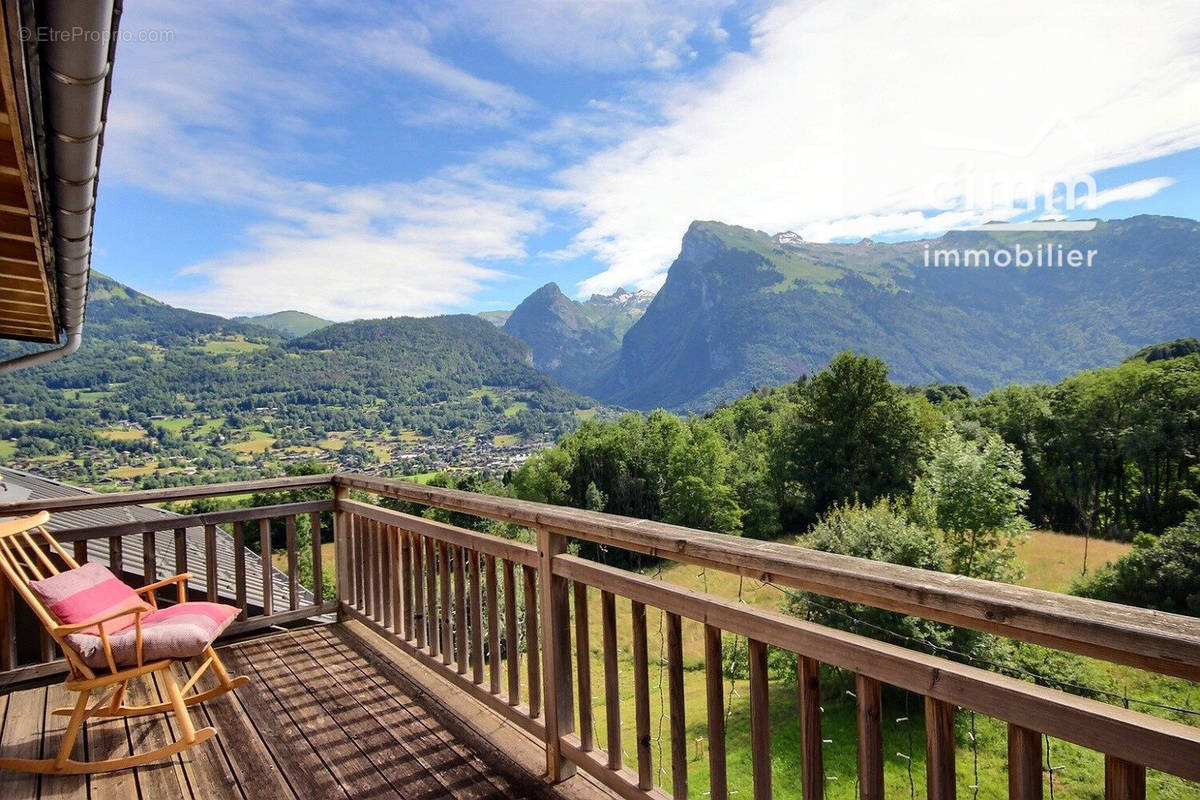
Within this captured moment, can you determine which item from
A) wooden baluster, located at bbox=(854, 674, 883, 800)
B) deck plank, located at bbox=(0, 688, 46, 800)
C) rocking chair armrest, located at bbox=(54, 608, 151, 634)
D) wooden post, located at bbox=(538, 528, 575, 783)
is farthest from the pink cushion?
wooden baluster, located at bbox=(854, 674, 883, 800)

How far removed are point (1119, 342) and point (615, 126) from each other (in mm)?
116845

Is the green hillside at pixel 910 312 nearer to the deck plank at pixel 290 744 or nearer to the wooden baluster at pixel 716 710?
the wooden baluster at pixel 716 710

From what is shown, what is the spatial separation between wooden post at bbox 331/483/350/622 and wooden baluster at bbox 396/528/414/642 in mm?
813

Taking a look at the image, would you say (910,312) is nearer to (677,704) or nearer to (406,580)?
(406,580)

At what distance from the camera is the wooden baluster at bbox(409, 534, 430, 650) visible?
3111 millimetres

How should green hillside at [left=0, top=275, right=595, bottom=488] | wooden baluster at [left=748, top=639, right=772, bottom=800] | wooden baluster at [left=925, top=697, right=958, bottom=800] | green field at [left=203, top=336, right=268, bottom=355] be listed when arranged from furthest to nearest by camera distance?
green field at [left=203, top=336, right=268, bottom=355], green hillside at [left=0, top=275, right=595, bottom=488], wooden baluster at [left=748, top=639, right=772, bottom=800], wooden baluster at [left=925, top=697, right=958, bottom=800]

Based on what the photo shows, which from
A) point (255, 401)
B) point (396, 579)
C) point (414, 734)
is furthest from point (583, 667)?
point (255, 401)

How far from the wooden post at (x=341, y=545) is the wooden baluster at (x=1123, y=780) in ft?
12.5

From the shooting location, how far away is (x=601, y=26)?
8.16 meters

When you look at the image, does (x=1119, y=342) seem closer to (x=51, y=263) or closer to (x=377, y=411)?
(x=377, y=411)

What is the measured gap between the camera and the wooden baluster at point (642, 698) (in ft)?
5.66

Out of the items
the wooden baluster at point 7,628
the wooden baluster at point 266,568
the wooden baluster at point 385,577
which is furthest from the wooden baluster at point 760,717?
the wooden baluster at point 7,628

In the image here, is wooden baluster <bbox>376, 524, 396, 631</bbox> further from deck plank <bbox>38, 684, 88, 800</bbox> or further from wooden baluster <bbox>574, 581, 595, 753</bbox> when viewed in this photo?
wooden baluster <bbox>574, 581, 595, 753</bbox>

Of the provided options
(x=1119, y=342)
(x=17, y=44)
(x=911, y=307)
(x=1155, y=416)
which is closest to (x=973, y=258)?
(x=911, y=307)
